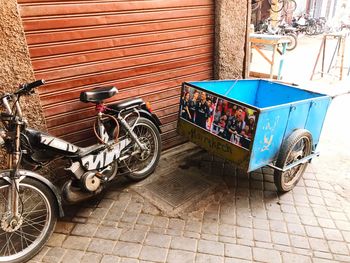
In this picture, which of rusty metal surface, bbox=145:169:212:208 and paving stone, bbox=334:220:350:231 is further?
rusty metal surface, bbox=145:169:212:208

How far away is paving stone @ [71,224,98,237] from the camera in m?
3.19

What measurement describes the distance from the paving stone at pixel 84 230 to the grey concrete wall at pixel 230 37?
10.5 ft

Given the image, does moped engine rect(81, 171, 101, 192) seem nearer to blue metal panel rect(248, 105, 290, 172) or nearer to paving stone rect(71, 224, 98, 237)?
paving stone rect(71, 224, 98, 237)

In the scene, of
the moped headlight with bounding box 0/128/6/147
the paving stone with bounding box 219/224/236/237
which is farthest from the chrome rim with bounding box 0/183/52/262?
the paving stone with bounding box 219/224/236/237

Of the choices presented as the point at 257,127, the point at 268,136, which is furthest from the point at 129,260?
the point at 268,136

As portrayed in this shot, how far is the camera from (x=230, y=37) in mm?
5004

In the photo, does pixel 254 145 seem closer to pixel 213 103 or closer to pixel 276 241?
pixel 213 103

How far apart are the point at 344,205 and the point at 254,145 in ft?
5.14

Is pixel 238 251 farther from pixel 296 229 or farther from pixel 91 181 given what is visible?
pixel 91 181

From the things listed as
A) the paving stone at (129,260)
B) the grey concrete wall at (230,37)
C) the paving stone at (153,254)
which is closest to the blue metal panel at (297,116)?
the grey concrete wall at (230,37)

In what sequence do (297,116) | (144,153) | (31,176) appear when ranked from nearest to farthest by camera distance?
(31,176)
(297,116)
(144,153)

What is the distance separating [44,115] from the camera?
3.49 meters

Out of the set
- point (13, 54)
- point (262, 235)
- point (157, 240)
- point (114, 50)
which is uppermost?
point (13, 54)

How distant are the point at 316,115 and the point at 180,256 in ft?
8.22
